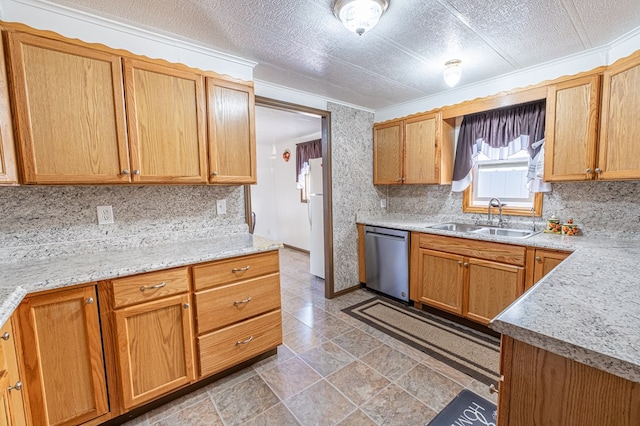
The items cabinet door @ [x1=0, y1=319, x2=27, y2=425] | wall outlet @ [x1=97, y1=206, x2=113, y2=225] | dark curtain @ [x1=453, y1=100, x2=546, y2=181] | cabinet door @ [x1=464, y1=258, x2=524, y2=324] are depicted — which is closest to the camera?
cabinet door @ [x1=0, y1=319, x2=27, y2=425]

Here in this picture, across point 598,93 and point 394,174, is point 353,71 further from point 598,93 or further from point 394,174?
point 598,93

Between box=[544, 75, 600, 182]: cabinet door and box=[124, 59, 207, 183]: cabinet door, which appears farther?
box=[544, 75, 600, 182]: cabinet door

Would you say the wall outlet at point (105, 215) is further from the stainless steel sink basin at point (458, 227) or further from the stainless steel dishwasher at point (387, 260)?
the stainless steel sink basin at point (458, 227)

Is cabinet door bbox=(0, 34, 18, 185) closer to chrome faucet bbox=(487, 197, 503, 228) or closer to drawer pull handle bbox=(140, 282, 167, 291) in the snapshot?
drawer pull handle bbox=(140, 282, 167, 291)

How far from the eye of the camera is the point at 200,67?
82.9 inches

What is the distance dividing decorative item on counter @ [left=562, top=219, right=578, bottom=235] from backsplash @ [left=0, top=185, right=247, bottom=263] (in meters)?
2.79

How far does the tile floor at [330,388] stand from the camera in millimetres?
1644

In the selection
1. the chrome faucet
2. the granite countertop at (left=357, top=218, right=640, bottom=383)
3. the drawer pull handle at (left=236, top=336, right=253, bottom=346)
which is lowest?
the drawer pull handle at (left=236, top=336, right=253, bottom=346)

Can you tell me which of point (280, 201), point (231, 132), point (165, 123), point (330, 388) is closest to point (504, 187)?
point (330, 388)

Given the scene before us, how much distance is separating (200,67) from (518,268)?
292cm

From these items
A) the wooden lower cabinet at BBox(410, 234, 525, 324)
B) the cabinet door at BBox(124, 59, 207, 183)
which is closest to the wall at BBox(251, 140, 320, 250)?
the wooden lower cabinet at BBox(410, 234, 525, 324)

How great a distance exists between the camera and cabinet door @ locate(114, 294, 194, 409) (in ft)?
5.08

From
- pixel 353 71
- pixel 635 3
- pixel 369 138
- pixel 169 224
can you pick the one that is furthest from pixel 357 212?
pixel 635 3

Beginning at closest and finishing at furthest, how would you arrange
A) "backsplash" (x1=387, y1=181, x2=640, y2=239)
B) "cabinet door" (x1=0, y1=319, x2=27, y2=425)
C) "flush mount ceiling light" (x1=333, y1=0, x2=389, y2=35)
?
"cabinet door" (x1=0, y1=319, x2=27, y2=425) → "flush mount ceiling light" (x1=333, y1=0, x2=389, y2=35) → "backsplash" (x1=387, y1=181, x2=640, y2=239)
